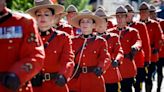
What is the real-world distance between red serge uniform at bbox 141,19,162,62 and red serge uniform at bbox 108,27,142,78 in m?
2.01

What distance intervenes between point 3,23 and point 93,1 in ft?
172

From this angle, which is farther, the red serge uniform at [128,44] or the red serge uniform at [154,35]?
the red serge uniform at [154,35]

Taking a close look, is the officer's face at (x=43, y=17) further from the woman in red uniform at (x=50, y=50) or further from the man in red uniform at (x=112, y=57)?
the man in red uniform at (x=112, y=57)

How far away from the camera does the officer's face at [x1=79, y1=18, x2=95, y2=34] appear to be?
7.37 meters

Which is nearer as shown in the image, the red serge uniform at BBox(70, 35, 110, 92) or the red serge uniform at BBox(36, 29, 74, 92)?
the red serge uniform at BBox(36, 29, 74, 92)

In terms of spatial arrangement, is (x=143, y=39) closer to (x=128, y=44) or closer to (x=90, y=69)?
(x=128, y=44)

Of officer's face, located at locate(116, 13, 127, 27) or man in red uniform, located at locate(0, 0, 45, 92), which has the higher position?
man in red uniform, located at locate(0, 0, 45, 92)

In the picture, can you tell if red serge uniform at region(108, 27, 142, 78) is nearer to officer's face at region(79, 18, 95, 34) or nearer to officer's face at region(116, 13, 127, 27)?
officer's face at region(116, 13, 127, 27)

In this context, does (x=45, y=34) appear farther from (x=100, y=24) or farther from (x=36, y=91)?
(x=100, y=24)

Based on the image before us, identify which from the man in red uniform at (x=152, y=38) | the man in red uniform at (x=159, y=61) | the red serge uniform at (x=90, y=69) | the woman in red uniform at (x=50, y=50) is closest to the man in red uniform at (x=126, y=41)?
the man in red uniform at (x=152, y=38)

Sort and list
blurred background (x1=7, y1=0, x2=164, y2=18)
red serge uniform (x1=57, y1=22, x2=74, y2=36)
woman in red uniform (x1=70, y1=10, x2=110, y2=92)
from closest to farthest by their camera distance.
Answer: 1. woman in red uniform (x1=70, y1=10, x2=110, y2=92)
2. red serge uniform (x1=57, y1=22, x2=74, y2=36)
3. blurred background (x1=7, y1=0, x2=164, y2=18)

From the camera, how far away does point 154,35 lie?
38.4 feet

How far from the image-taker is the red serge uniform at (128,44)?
962cm

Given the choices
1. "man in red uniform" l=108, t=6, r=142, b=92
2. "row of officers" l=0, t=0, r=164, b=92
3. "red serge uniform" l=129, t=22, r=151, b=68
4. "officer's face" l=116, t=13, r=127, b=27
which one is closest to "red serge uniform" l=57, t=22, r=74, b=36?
→ "row of officers" l=0, t=0, r=164, b=92
